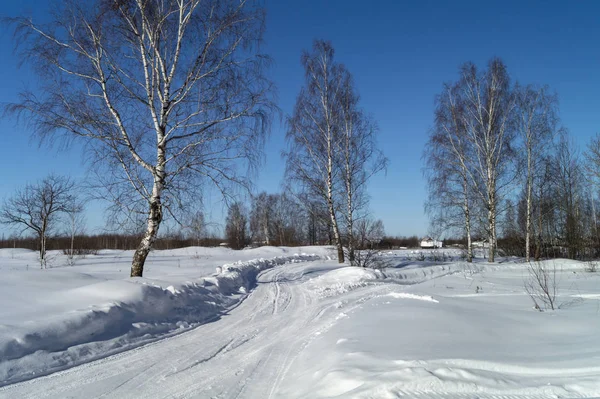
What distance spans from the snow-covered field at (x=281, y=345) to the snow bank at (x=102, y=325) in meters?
0.02

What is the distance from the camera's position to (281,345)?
563cm

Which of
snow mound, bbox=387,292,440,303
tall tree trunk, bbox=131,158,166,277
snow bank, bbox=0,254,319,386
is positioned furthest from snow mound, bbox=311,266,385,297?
tall tree trunk, bbox=131,158,166,277

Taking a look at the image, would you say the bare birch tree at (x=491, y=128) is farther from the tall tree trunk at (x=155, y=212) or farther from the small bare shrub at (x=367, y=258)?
the tall tree trunk at (x=155, y=212)

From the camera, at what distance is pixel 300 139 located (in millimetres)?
19172

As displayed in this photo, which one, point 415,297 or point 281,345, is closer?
point 281,345

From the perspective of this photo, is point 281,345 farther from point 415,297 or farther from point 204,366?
point 415,297

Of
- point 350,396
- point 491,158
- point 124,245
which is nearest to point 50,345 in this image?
point 350,396

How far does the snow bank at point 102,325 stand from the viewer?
4.49 metres

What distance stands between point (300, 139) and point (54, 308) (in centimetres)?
1457

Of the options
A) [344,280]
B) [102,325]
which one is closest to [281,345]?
[102,325]

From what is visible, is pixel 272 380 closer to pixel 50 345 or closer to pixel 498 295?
pixel 50 345

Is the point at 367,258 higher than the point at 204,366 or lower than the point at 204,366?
higher

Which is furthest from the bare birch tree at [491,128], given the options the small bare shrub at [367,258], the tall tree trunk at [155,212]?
the tall tree trunk at [155,212]

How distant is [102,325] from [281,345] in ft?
9.43
